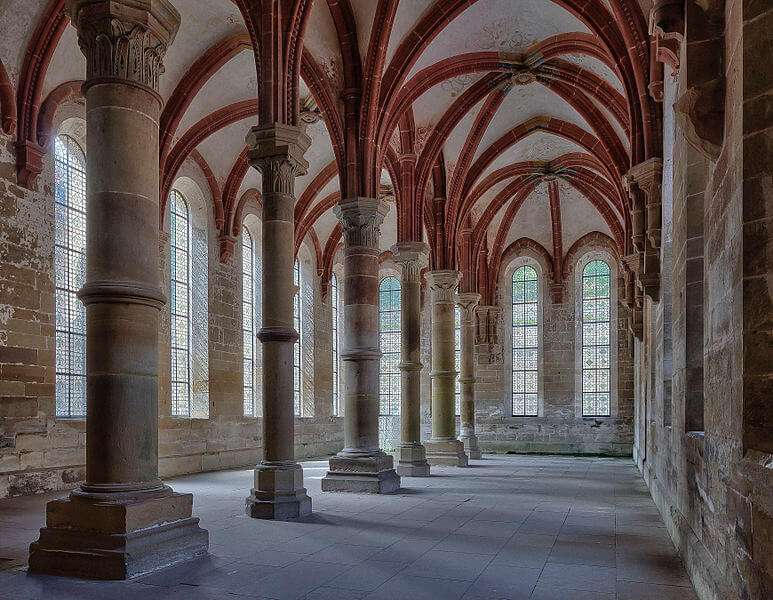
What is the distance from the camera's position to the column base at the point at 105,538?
5.44 m

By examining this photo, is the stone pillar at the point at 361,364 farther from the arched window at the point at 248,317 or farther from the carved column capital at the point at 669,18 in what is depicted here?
the arched window at the point at 248,317

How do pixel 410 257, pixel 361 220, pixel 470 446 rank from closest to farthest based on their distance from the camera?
pixel 361 220 < pixel 410 257 < pixel 470 446

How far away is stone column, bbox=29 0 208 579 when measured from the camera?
5559 millimetres

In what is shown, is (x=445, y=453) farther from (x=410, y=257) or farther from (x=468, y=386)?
(x=410, y=257)

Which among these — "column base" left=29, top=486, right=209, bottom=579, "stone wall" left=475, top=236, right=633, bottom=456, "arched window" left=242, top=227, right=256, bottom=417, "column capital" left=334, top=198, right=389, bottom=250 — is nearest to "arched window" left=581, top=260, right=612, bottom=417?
"stone wall" left=475, top=236, right=633, bottom=456

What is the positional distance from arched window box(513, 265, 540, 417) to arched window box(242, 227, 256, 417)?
34.4 feet

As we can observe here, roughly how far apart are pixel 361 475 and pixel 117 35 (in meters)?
7.59

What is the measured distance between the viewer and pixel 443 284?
17828mm

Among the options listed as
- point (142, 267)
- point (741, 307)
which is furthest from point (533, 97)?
point (741, 307)

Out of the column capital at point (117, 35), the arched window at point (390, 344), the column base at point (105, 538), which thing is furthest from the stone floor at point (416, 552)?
the arched window at point (390, 344)

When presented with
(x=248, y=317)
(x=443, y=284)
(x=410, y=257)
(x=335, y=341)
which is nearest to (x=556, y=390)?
(x=335, y=341)

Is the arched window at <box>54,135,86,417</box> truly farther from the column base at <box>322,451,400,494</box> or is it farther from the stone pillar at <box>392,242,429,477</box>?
the stone pillar at <box>392,242,429,477</box>

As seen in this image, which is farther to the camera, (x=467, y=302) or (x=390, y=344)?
(x=390, y=344)

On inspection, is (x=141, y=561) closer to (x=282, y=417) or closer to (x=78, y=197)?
(x=282, y=417)
